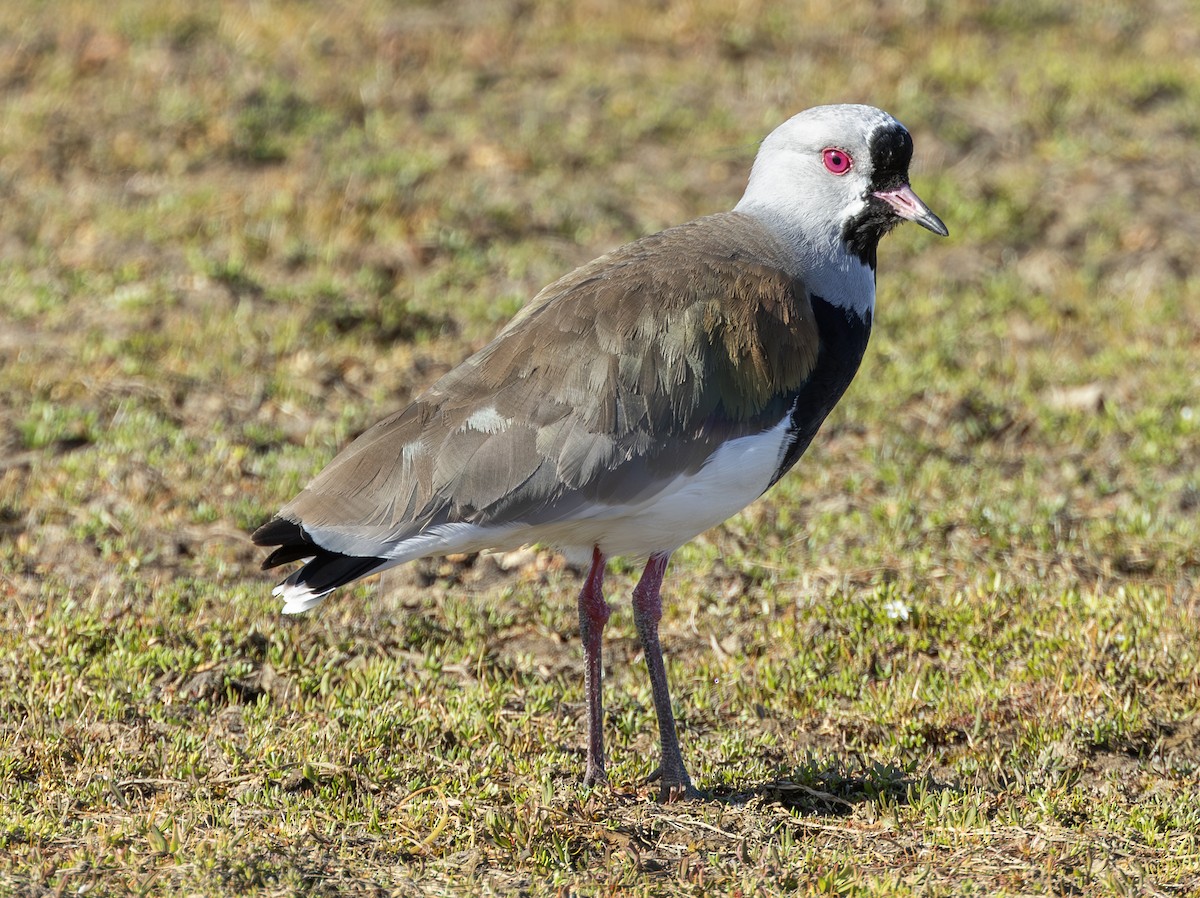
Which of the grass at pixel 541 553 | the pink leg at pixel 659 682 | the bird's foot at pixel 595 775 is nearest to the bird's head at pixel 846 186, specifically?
the pink leg at pixel 659 682

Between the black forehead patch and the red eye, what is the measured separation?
94 mm

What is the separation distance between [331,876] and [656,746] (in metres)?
1.55

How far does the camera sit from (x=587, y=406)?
499cm

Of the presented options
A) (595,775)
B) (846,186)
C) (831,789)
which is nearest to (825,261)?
(846,186)

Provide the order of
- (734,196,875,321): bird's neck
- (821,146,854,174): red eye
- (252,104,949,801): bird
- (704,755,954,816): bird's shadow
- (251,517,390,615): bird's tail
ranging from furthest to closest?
(821,146,854,174): red eye
(734,196,875,321): bird's neck
(704,755,954,816): bird's shadow
(252,104,949,801): bird
(251,517,390,615): bird's tail

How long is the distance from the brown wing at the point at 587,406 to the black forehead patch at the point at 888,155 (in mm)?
576

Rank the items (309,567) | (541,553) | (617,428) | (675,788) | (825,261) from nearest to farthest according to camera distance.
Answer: (309,567), (617,428), (675,788), (825,261), (541,553)

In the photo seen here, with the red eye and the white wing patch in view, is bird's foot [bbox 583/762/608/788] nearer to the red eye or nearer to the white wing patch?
the white wing patch

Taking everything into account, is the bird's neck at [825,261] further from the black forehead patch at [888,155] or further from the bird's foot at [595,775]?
the bird's foot at [595,775]

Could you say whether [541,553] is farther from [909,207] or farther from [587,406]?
[909,207]

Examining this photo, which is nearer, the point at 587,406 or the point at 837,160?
the point at 587,406

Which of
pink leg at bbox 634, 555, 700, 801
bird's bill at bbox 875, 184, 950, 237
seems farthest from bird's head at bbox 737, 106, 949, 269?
pink leg at bbox 634, 555, 700, 801

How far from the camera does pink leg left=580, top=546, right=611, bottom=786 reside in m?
5.16

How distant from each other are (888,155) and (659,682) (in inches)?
80.1
